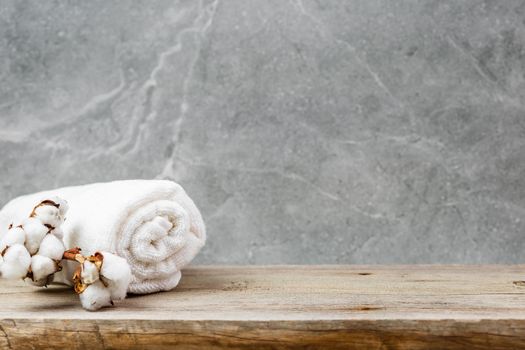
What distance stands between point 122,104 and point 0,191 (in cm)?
31

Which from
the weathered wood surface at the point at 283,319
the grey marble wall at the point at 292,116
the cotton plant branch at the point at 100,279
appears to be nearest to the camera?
the weathered wood surface at the point at 283,319

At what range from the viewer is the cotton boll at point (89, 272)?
33.2 inches

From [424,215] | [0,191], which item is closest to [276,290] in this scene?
[424,215]

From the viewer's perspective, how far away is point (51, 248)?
0.89 meters

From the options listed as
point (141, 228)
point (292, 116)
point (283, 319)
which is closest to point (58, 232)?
point (141, 228)

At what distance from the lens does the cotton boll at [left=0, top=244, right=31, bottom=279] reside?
0.85 m

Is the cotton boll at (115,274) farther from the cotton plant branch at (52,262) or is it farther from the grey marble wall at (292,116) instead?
the grey marble wall at (292,116)

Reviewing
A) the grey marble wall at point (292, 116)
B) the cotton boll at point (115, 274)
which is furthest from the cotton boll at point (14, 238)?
the grey marble wall at point (292, 116)

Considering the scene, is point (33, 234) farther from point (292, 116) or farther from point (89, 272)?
point (292, 116)

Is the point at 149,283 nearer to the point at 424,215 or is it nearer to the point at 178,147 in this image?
the point at 178,147

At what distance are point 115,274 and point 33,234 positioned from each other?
0.39 ft

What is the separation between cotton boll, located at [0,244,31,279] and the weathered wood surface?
0.04 metres

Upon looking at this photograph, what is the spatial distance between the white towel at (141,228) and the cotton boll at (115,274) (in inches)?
2.1

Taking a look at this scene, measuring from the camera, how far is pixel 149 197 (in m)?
0.96
